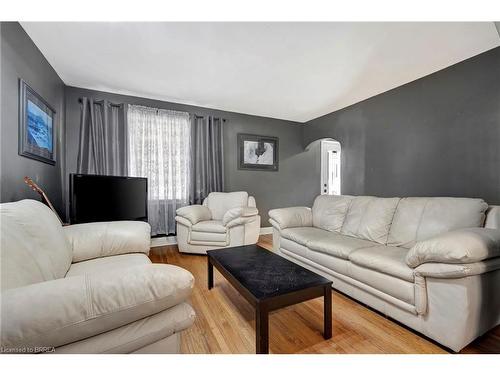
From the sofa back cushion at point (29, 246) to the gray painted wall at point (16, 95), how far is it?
0.60 m

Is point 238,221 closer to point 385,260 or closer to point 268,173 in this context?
point 268,173

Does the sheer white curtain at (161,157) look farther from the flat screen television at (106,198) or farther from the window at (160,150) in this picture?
the flat screen television at (106,198)

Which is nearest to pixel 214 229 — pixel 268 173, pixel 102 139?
pixel 268 173

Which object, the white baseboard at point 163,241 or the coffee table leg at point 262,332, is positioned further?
the white baseboard at point 163,241

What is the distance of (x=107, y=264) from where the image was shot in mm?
1525

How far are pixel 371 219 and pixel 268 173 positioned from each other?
2536mm

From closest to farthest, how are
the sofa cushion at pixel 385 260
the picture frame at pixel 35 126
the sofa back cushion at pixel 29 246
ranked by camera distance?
the sofa back cushion at pixel 29 246, the sofa cushion at pixel 385 260, the picture frame at pixel 35 126

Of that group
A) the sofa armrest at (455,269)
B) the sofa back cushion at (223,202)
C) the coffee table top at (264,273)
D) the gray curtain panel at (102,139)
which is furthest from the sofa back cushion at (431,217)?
the gray curtain panel at (102,139)

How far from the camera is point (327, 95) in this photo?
331 cm

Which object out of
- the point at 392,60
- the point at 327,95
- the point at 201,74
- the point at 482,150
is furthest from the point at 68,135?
the point at 482,150

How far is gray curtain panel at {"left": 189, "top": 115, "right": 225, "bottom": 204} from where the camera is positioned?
12.5ft

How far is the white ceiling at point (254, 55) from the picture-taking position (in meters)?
1.88
